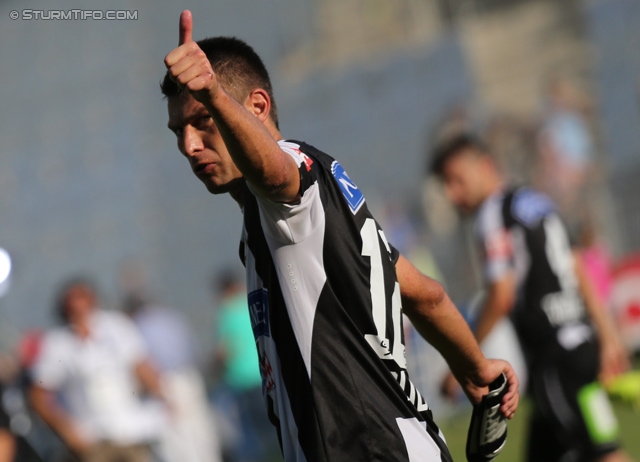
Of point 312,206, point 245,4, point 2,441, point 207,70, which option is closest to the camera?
point 207,70

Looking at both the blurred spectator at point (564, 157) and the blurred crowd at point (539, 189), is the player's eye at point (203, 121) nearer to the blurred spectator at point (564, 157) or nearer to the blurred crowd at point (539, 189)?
the blurred crowd at point (539, 189)

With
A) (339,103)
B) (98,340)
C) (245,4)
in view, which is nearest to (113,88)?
(245,4)

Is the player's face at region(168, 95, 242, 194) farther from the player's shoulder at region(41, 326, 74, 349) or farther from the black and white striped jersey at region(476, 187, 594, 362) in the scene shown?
the player's shoulder at region(41, 326, 74, 349)

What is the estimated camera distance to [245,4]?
14867mm

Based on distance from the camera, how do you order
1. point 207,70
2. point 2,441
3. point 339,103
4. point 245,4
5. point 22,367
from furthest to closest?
1. point 339,103
2. point 245,4
3. point 22,367
4. point 2,441
5. point 207,70

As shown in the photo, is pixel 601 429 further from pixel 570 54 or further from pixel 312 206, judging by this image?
pixel 570 54

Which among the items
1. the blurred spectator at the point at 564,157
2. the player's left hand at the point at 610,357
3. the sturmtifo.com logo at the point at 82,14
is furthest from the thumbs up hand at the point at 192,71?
the blurred spectator at the point at 564,157

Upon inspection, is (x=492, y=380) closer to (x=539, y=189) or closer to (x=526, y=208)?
(x=526, y=208)

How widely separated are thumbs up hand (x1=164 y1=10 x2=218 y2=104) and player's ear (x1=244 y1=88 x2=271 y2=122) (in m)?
0.53

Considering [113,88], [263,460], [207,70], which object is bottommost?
[263,460]

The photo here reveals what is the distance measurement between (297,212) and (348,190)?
0.87 feet

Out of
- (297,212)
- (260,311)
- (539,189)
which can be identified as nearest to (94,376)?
(260,311)

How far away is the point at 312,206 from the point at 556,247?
3.11m

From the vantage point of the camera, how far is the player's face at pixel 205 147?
2.90 metres
